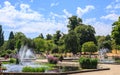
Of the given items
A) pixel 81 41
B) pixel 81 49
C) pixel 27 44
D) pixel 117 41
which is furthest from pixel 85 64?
pixel 27 44

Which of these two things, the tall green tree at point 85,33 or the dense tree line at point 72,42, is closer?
the dense tree line at point 72,42

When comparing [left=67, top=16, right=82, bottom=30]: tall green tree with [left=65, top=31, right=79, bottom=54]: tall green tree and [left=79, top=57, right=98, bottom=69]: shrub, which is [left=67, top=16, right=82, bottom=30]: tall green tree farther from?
[left=79, top=57, right=98, bottom=69]: shrub

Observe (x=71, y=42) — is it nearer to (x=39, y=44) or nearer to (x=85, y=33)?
(x=85, y=33)

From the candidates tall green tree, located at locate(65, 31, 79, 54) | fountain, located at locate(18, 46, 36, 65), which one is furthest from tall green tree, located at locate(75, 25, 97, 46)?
fountain, located at locate(18, 46, 36, 65)

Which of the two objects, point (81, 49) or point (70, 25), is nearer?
point (81, 49)

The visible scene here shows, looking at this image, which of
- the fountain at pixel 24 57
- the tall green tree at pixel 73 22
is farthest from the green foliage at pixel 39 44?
the fountain at pixel 24 57

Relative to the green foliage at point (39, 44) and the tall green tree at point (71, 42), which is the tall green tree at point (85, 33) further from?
the tall green tree at point (71, 42)

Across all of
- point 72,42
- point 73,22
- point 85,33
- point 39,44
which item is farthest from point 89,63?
point 73,22

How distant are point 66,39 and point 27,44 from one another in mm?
21813

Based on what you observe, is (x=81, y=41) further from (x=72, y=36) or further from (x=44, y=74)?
(x=44, y=74)

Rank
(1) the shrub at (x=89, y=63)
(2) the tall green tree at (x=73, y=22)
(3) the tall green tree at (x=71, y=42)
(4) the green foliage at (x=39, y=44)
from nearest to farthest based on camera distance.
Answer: (1) the shrub at (x=89, y=63), (3) the tall green tree at (x=71, y=42), (4) the green foliage at (x=39, y=44), (2) the tall green tree at (x=73, y=22)

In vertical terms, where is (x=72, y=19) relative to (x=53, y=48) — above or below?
above

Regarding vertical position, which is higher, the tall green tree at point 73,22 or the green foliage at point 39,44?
the tall green tree at point 73,22

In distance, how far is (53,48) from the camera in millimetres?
81500
